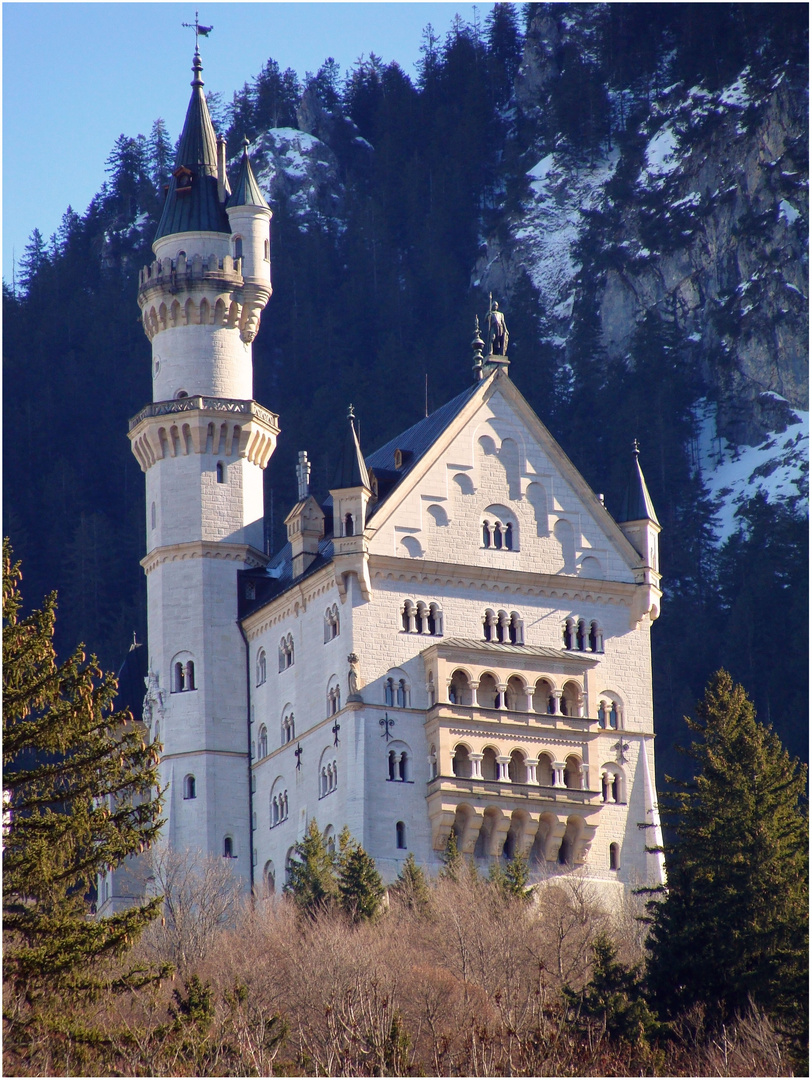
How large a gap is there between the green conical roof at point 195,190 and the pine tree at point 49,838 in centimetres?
4980

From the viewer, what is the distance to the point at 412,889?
77000 millimetres

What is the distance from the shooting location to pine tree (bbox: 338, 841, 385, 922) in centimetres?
7325

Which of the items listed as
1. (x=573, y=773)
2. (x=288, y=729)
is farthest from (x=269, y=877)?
(x=573, y=773)

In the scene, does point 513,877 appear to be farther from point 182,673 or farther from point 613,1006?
point 613,1006

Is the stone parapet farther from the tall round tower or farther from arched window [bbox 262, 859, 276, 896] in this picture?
arched window [bbox 262, 859, 276, 896]

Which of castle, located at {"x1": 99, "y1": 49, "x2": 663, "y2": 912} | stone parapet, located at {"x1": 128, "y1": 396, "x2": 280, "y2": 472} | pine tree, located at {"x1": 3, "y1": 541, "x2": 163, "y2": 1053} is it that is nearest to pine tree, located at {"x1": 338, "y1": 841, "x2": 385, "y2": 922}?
castle, located at {"x1": 99, "y1": 49, "x2": 663, "y2": 912}

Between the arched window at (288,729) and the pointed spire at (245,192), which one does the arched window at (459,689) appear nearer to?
the arched window at (288,729)

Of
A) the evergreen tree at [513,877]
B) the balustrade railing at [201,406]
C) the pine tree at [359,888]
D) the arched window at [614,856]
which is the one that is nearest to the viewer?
the pine tree at [359,888]

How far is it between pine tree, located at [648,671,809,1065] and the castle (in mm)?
11831

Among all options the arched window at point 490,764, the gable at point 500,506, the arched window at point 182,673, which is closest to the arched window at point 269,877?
the arched window at point 182,673

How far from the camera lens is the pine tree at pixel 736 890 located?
63406 millimetres

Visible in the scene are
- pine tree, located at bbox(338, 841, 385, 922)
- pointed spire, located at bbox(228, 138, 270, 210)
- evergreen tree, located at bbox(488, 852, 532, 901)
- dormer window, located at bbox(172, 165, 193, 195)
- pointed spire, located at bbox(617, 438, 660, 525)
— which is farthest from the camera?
dormer window, located at bbox(172, 165, 193, 195)

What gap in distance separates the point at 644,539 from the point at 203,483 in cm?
1637

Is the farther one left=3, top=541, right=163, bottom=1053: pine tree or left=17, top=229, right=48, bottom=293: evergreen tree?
left=17, top=229, right=48, bottom=293: evergreen tree
